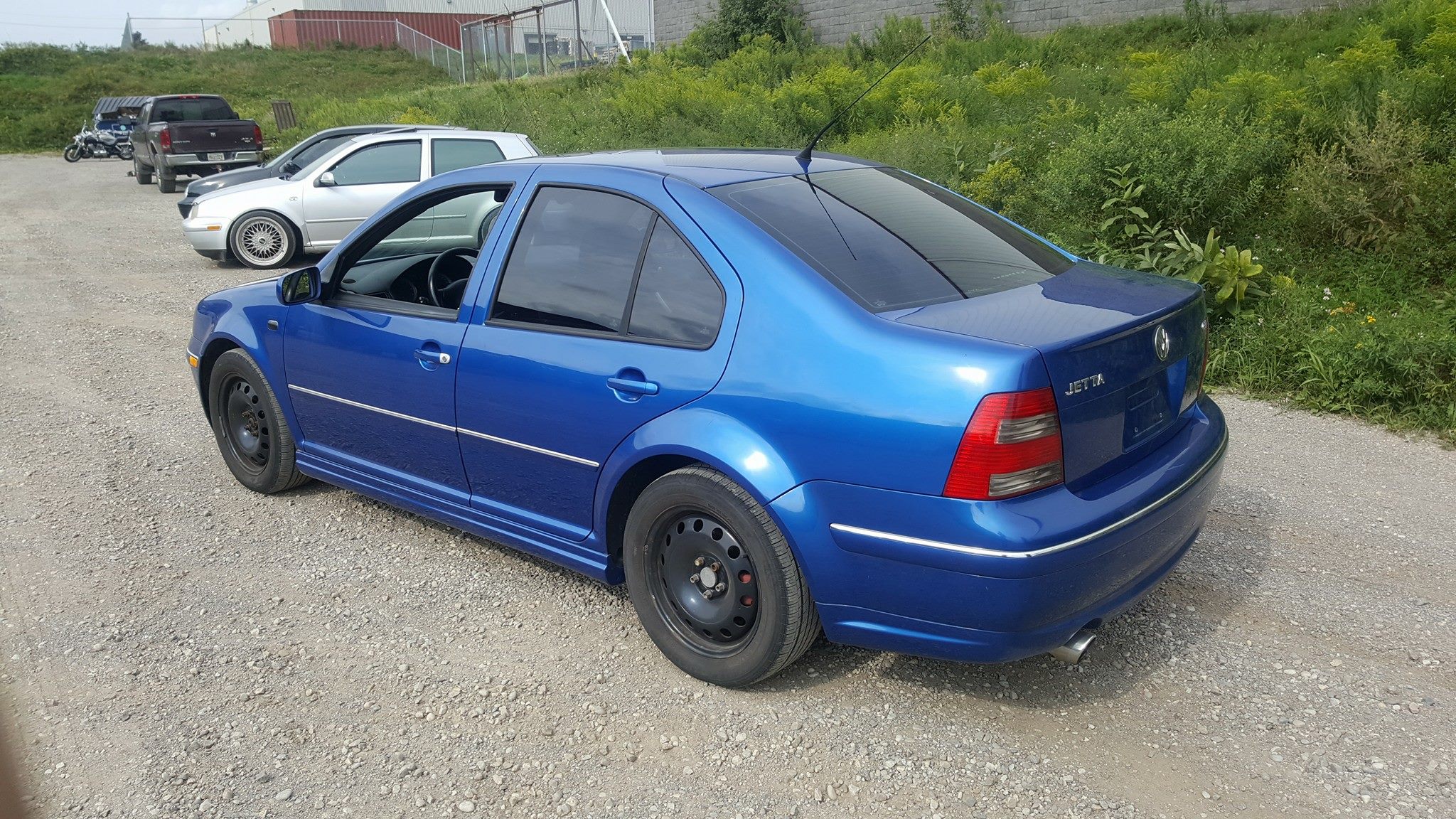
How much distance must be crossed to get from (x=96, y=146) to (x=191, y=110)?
13.4 m

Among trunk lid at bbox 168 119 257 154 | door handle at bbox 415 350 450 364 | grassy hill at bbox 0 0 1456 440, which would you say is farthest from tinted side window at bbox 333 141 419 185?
trunk lid at bbox 168 119 257 154

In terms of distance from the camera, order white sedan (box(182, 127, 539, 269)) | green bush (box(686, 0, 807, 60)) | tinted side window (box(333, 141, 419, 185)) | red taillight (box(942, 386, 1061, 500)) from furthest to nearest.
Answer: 1. green bush (box(686, 0, 807, 60))
2. tinted side window (box(333, 141, 419, 185))
3. white sedan (box(182, 127, 539, 269))
4. red taillight (box(942, 386, 1061, 500))

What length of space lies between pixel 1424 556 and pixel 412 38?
51256 mm

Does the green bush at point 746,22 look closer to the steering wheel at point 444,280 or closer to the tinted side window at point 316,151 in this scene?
the tinted side window at point 316,151

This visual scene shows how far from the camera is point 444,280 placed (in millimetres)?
4832

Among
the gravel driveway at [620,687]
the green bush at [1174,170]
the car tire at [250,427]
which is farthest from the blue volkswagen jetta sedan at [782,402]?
the green bush at [1174,170]

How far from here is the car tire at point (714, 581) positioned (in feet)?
10.7

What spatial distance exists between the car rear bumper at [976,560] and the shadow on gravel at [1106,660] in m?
0.37

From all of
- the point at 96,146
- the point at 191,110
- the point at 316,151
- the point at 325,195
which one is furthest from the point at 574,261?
the point at 96,146

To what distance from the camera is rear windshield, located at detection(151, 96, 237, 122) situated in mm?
23281

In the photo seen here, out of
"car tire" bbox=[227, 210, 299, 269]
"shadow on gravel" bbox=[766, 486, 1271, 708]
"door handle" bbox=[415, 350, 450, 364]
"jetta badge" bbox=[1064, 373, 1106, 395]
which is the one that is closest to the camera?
"jetta badge" bbox=[1064, 373, 1106, 395]

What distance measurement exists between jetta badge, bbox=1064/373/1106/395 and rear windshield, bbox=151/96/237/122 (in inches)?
948

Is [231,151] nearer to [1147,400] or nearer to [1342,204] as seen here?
[1342,204]

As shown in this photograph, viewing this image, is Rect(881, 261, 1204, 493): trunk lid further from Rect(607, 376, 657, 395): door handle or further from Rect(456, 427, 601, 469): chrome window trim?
Rect(456, 427, 601, 469): chrome window trim
